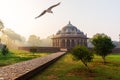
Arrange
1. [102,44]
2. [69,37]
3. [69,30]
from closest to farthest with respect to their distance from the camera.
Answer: [102,44], [69,37], [69,30]

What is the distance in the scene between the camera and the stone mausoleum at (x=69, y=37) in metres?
75.4

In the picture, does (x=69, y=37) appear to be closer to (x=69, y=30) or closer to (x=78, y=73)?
(x=69, y=30)

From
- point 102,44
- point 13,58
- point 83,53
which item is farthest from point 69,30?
point 83,53

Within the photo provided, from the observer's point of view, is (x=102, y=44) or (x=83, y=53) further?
(x=102, y=44)

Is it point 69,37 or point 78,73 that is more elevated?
point 69,37

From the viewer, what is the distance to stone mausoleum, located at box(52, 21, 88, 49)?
247ft

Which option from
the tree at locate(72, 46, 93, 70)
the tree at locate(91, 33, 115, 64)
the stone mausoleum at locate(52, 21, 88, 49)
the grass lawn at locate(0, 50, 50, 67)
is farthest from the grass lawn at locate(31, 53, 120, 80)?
the stone mausoleum at locate(52, 21, 88, 49)

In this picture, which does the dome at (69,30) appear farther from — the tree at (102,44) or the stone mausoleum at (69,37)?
the tree at (102,44)

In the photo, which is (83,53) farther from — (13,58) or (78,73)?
(13,58)

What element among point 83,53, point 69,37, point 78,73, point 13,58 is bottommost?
point 78,73

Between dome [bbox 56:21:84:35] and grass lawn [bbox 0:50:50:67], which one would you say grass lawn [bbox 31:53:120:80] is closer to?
grass lawn [bbox 0:50:50:67]

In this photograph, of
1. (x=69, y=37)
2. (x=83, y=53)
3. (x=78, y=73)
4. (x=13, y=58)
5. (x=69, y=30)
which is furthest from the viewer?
(x=69, y=30)

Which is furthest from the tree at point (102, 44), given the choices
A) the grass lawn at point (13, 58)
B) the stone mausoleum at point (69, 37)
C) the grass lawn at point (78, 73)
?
the stone mausoleum at point (69, 37)

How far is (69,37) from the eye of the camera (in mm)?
75625
